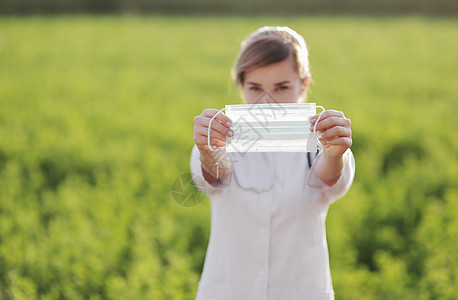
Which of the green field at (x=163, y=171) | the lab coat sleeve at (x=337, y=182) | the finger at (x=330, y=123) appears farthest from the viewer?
the green field at (x=163, y=171)

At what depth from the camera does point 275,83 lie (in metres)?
1.35

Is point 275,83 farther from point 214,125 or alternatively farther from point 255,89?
point 214,125

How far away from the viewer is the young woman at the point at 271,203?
1354 millimetres

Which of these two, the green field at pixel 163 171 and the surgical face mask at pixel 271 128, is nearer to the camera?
the surgical face mask at pixel 271 128

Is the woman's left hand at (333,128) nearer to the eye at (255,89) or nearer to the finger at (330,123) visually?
the finger at (330,123)

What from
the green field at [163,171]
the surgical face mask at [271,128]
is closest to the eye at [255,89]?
the surgical face mask at [271,128]

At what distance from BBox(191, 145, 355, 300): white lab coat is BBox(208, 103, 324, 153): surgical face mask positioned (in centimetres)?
20

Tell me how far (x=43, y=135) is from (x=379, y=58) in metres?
8.08

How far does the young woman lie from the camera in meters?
1.35

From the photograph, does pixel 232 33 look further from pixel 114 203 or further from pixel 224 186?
pixel 224 186

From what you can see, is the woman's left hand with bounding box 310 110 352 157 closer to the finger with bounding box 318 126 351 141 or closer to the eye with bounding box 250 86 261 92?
the finger with bounding box 318 126 351 141

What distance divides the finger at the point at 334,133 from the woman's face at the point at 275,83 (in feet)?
0.94

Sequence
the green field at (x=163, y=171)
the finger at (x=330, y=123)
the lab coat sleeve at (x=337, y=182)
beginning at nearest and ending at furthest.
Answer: the finger at (x=330, y=123)
the lab coat sleeve at (x=337, y=182)
the green field at (x=163, y=171)

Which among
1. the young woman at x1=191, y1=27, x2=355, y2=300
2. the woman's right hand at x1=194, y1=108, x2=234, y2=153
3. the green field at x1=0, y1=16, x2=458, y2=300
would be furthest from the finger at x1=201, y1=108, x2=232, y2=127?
the green field at x1=0, y1=16, x2=458, y2=300
